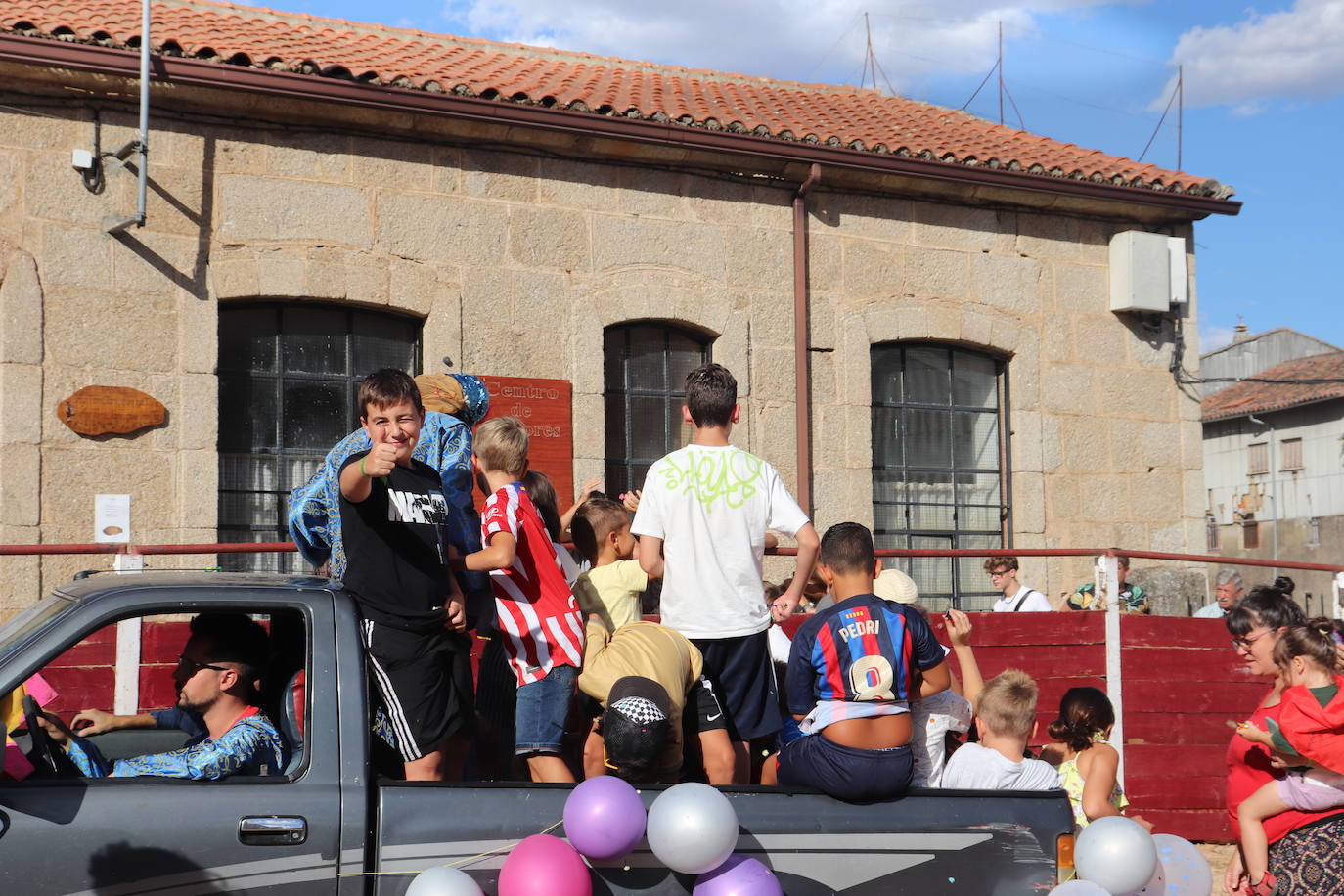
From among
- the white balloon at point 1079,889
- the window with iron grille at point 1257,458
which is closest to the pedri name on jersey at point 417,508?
the white balloon at point 1079,889

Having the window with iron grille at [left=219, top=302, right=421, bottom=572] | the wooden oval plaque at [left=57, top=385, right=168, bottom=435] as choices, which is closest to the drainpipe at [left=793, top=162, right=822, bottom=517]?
the window with iron grille at [left=219, top=302, right=421, bottom=572]

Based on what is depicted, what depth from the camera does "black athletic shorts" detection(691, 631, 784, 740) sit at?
4520 millimetres

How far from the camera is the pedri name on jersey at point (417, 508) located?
385 cm

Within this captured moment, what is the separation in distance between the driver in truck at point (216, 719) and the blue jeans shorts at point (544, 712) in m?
0.93

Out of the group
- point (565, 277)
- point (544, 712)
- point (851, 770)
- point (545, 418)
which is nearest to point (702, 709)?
point (544, 712)

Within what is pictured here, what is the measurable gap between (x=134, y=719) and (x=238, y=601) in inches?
38.9

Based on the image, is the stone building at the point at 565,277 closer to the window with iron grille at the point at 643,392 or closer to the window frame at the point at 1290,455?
the window with iron grille at the point at 643,392

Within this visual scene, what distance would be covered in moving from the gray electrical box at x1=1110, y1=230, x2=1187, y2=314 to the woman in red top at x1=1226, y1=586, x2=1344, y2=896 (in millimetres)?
6486

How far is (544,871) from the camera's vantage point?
3088 millimetres

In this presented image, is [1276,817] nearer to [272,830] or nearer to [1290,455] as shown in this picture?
[272,830]

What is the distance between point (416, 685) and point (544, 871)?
85cm

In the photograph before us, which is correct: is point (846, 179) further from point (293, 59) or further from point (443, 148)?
point (293, 59)

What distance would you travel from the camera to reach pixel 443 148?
929 cm

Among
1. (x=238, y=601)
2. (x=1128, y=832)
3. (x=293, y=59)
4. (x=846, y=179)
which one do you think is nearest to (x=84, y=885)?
(x=238, y=601)
